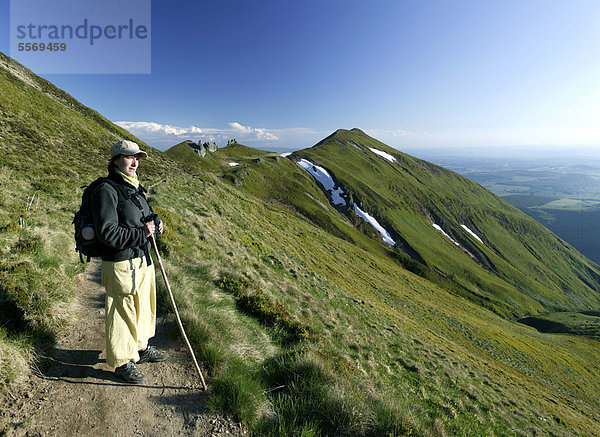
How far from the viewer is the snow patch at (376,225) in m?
84.2

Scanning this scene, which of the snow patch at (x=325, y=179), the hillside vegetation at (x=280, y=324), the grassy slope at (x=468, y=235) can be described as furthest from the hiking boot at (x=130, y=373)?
the snow patch at (x=325, y=179)

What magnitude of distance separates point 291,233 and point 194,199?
57.3 feet

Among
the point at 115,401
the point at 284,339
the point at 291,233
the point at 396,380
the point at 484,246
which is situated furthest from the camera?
the point at 484,246

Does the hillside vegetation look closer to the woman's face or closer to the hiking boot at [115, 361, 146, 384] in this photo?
the hiking boot at [115, 361, 146, 384]

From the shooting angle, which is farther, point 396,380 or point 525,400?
point 525,400

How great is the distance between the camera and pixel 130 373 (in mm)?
4203

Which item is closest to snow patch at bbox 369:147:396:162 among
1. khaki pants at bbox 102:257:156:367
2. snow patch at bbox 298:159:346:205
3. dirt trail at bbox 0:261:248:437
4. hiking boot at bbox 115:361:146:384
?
snow patch at bbox 298:159:346:205

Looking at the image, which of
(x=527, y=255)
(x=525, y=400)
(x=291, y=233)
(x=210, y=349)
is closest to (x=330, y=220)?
(x=291, y=233)

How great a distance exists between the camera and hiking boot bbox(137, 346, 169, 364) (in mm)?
4730

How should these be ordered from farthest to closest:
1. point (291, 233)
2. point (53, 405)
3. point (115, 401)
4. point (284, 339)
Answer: point (291, 233), point (284, 339), point (115, 401), point (53, 405)

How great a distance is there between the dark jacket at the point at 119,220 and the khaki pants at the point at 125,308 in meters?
0.19

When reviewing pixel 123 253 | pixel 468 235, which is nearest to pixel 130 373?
pixel 123 253

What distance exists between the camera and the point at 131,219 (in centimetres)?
425

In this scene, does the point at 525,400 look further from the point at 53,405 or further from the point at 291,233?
the point at 291,233
